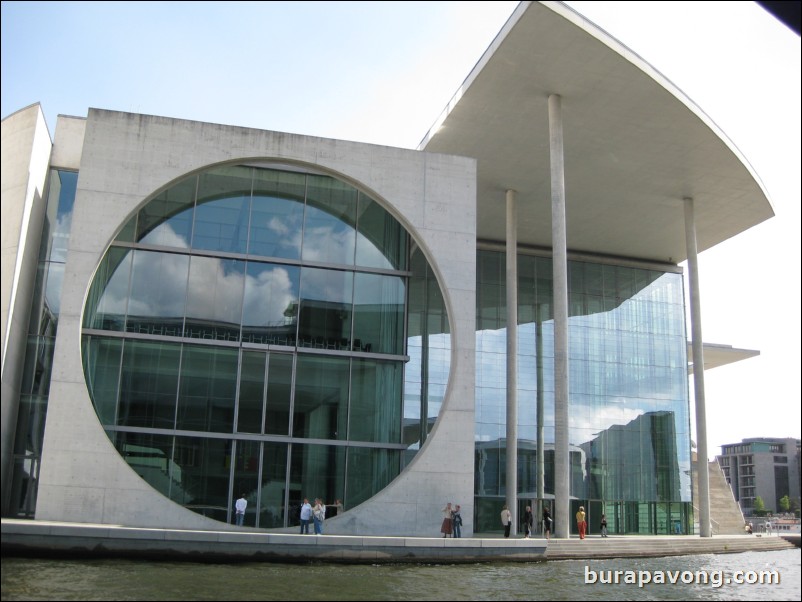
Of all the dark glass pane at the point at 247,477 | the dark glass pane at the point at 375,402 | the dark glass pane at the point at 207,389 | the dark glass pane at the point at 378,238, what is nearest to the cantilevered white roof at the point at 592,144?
the dark glass pane at the point at 378,238

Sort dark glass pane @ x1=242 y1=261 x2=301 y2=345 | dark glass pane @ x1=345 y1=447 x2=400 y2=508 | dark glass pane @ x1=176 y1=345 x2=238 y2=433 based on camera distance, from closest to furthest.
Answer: dark glass pane @ x1=176 y1=345 x2=238 y2=433
dark glass pane @ x1=345 y1=447 x2=400 y2=508
dark glass pane @ x1=242 y1=261 x2=301 y2=345

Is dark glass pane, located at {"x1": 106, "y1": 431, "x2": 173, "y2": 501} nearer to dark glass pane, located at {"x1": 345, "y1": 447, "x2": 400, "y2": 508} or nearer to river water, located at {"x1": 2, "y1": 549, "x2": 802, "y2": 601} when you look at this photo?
river water, located at {"x1": 2, "y1": 549, "x2": 802, "y2": 601}

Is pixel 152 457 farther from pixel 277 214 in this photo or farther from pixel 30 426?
pixel 277 214

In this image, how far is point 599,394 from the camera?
106ft

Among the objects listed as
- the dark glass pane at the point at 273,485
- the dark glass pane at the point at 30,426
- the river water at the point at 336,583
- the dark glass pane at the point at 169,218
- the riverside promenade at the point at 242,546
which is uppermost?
the dark glass pane at the point at 169,218

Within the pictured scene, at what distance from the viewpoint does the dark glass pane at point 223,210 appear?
2130 cm

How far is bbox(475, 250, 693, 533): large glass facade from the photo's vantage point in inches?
1198

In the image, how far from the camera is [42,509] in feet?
61.6

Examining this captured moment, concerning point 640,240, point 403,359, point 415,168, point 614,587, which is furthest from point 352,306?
point 640,240

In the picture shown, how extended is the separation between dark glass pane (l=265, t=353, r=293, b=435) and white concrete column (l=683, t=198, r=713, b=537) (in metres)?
14.9

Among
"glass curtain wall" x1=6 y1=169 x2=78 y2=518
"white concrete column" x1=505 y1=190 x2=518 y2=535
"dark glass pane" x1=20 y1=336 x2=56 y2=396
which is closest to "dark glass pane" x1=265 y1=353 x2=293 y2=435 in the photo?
"dark glass pane" x1=20 y1=336 x2=56 y2=396

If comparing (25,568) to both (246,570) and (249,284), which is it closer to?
(246,570)

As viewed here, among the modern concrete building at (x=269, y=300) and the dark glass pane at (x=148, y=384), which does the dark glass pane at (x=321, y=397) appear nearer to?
the modern concrete building at (x=269, y=300)

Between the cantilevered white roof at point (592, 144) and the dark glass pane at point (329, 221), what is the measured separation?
485 cm
